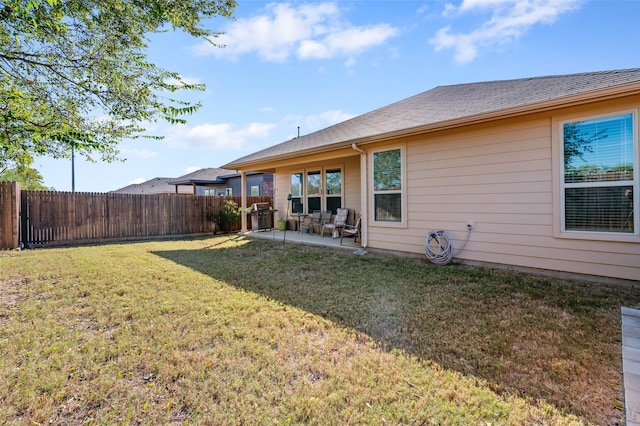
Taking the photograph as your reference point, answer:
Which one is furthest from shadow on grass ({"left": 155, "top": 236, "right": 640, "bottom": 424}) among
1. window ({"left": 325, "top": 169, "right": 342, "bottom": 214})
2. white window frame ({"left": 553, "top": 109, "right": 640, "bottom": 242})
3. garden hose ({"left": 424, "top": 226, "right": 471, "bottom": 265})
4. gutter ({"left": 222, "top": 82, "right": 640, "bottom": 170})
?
window ({"left": 325, "top": 169, "right": 342, "bottom": 214})

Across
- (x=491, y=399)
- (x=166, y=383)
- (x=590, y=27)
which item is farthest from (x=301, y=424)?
(x=590, y=27)

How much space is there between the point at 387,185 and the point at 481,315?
11.4 ft

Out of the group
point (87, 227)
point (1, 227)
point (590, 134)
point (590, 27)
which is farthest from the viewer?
point (87, 227)

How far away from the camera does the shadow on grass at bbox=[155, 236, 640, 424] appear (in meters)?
2.04

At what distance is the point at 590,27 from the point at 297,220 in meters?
8.52

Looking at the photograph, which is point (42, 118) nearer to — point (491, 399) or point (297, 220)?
point (491, 399)

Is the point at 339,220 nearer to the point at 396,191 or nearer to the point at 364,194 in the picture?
the point at 364,194

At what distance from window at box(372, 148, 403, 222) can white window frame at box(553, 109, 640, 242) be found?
245 cm

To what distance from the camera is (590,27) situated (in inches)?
232

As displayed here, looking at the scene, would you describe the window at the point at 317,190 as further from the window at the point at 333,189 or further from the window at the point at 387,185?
the window at the point at 387,185

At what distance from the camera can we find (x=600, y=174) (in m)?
3.87

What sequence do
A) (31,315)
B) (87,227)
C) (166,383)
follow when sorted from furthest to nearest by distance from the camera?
(87,227) → (31,315) → (166,383)

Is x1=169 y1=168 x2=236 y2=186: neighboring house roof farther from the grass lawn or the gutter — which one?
the grass lawn

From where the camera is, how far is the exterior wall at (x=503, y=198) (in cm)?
396
